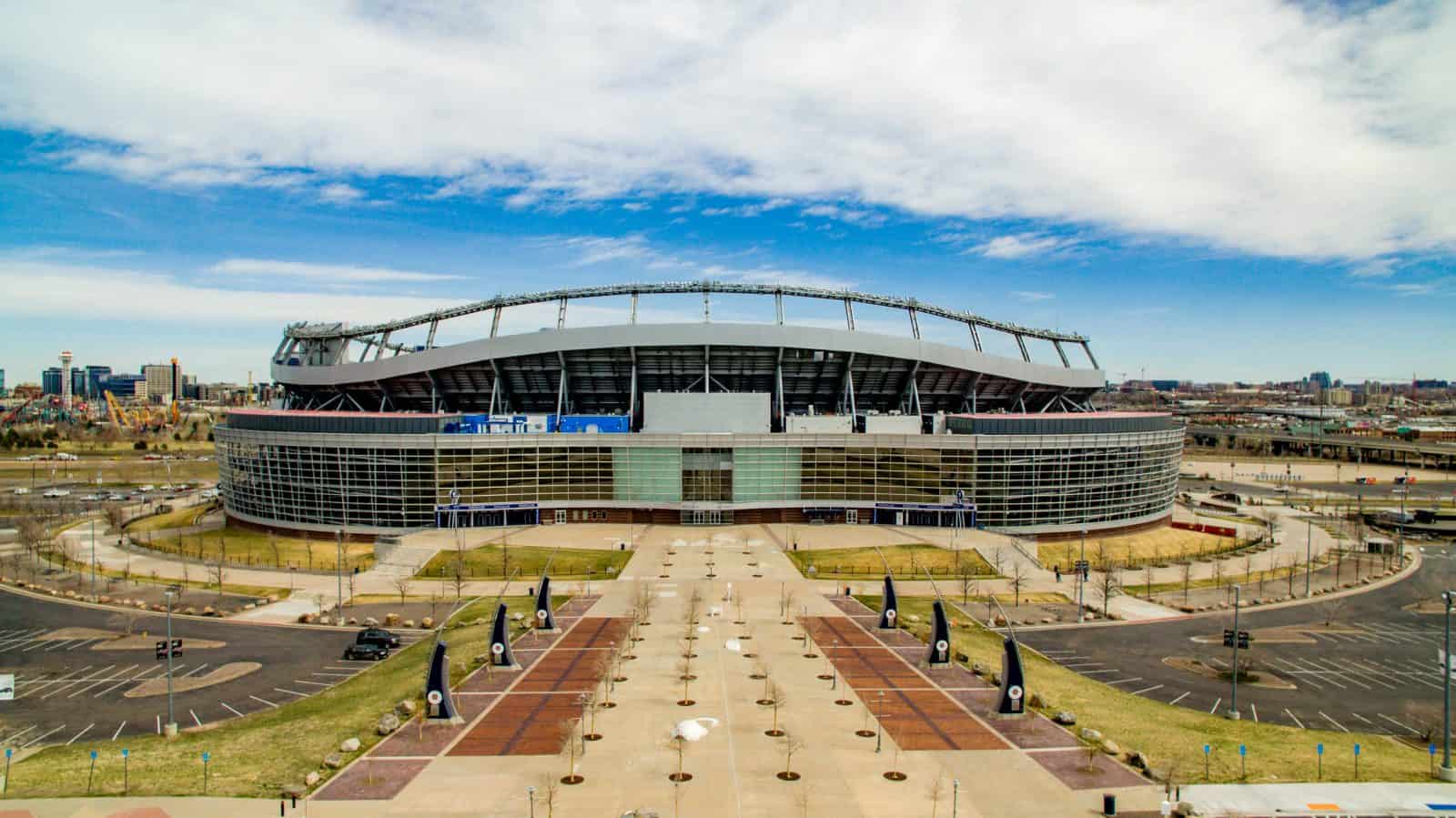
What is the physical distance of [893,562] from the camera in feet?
274

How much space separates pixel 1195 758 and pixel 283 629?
57598 millimetres

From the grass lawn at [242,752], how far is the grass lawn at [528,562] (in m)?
29.4

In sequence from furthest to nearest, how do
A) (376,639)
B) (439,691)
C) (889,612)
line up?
(889,612), (376,639), (439,691)

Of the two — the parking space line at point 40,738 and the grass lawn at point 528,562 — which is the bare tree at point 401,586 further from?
the parking space line at point 40,738

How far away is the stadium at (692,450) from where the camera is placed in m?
Answer: 101

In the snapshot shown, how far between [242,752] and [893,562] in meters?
57.9

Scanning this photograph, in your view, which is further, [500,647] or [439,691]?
[500,647]

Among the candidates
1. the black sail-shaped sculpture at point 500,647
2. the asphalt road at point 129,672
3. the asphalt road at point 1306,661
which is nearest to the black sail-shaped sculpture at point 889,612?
the asphalt road at point 1306,661

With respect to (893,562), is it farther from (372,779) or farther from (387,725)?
(372,779)

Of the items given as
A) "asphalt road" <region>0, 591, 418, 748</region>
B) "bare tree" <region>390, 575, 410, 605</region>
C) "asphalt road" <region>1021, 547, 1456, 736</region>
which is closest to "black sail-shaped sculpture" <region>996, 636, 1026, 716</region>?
"asphalt road" <region>1021, 547, 1456, 736</region>

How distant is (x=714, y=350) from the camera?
118438mm

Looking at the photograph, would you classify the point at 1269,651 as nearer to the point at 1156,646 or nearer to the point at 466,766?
the point at 1156,646

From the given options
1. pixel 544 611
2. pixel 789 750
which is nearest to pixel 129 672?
pixel 544 611

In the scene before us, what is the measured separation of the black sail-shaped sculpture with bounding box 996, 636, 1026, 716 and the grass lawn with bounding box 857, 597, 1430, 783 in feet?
6.67
